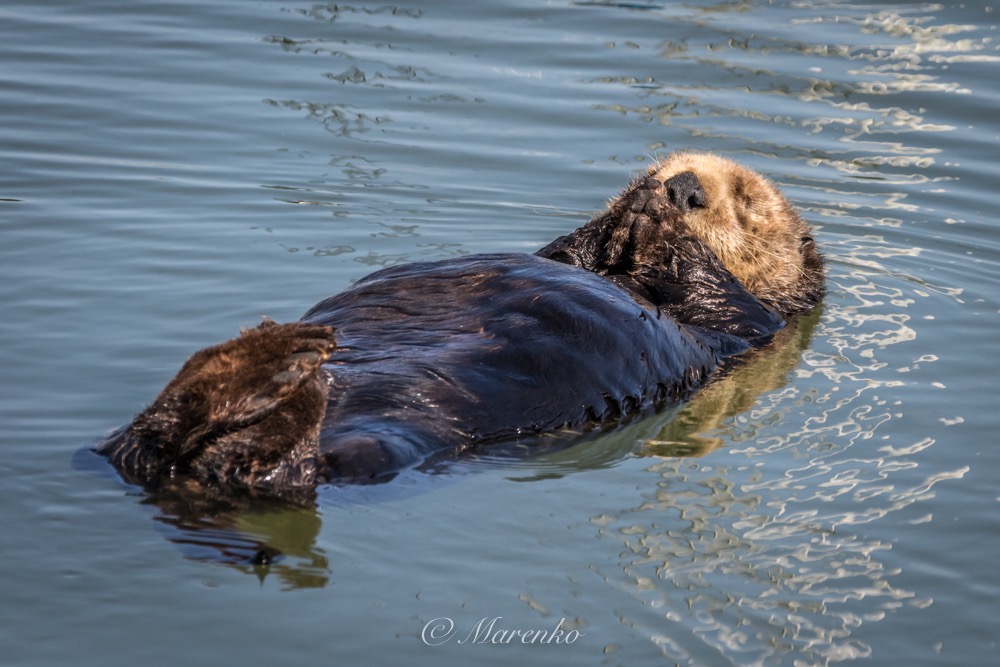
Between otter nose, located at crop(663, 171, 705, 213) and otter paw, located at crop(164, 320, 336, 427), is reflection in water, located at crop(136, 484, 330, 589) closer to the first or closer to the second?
otter paw, located at crop(164, 320, 336, 427)

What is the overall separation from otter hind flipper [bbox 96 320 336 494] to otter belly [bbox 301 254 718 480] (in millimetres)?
161

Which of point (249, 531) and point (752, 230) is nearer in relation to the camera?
point (249, 531)

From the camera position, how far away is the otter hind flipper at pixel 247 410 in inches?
138

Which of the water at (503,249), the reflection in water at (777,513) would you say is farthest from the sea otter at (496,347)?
the reflection in water at (777,513)

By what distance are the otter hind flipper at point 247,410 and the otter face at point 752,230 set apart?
233cm

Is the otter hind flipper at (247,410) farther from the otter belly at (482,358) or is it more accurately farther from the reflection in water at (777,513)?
the reflection in water at (777,513)

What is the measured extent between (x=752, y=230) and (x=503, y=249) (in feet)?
4.73

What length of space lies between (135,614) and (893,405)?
2882 mm

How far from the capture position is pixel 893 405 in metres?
4.82

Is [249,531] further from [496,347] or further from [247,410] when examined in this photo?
[496,347]

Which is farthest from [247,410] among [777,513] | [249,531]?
[777,513]

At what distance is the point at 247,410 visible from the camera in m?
3.50

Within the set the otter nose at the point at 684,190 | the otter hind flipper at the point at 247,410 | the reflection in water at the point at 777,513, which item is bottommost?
the reflection in water at the point at 777,513

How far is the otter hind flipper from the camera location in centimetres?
350
